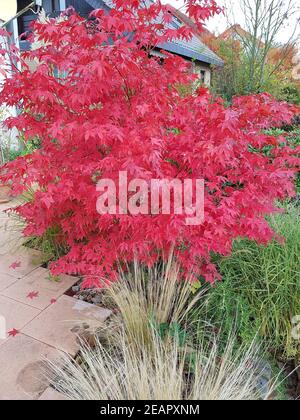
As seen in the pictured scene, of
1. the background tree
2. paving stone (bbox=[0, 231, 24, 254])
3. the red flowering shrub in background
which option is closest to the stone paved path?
paving stone (bbox=[0, 231, 24, 254])

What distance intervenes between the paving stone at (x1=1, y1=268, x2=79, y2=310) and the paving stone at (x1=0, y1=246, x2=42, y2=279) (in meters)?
0.10

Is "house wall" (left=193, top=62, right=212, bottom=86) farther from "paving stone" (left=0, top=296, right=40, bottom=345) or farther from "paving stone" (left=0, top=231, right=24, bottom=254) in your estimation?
"paving stone" (left=0, top=296, right=40, bottom=345)

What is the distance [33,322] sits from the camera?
217 cm

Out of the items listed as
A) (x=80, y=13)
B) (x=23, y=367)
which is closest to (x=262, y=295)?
(x=23, y=367)

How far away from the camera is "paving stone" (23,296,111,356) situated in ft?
6.56

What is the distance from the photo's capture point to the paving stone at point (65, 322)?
6.56 feet

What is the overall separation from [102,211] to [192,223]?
2.03 feet

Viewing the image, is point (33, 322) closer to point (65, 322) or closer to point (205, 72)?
point (65, 322)

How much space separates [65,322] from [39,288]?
530 millimetres

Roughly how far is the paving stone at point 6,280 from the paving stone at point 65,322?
20.7 inches

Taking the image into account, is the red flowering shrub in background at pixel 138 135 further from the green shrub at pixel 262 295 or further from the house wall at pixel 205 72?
the house wall at pixel 205 72

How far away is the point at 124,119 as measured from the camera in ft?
6.64

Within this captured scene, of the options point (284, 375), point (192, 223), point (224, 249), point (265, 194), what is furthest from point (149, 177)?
point (284, 375)
